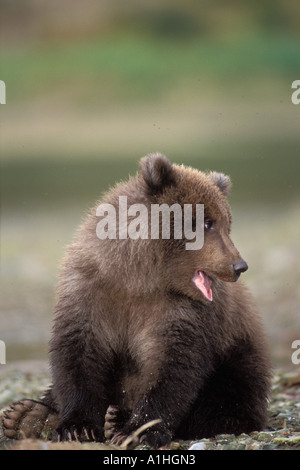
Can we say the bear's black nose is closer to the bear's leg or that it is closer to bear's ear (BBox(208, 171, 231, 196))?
bear's ear (BBox(208, 171, 231, 196))

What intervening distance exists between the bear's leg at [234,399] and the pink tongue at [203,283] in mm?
644

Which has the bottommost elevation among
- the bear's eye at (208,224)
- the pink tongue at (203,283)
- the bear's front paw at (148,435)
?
the bear's front paw at (148,435)

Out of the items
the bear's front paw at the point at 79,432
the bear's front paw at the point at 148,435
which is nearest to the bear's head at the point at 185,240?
the bear's front paw at the point at 148,435

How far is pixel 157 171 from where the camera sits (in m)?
6.45

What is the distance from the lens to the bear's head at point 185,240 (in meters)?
6.41

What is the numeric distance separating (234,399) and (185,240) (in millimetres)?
1258

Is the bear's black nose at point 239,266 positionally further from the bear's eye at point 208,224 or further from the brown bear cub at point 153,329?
the bear's eye at point 208,224

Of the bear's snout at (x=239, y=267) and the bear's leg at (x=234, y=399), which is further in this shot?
the bear's leg at (x=234, y=399)

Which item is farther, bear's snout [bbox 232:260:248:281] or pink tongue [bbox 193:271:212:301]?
pink tongue [bbox 193:271:212:301]

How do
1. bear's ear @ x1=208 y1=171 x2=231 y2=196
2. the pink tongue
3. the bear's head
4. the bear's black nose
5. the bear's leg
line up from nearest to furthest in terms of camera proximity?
1. the bear's black nose
2. the bear's head
3. the pink tongue
4. the bear's leg
5. bear's ear @ x1=208 y1=171 x2=231 y2=196

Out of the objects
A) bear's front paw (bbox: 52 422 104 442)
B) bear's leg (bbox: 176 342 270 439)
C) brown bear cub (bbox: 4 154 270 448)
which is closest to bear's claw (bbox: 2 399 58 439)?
brown bear cub (bbox: 4 154 270 448)

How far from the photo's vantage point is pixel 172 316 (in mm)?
6570

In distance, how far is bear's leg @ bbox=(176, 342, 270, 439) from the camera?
677cm
